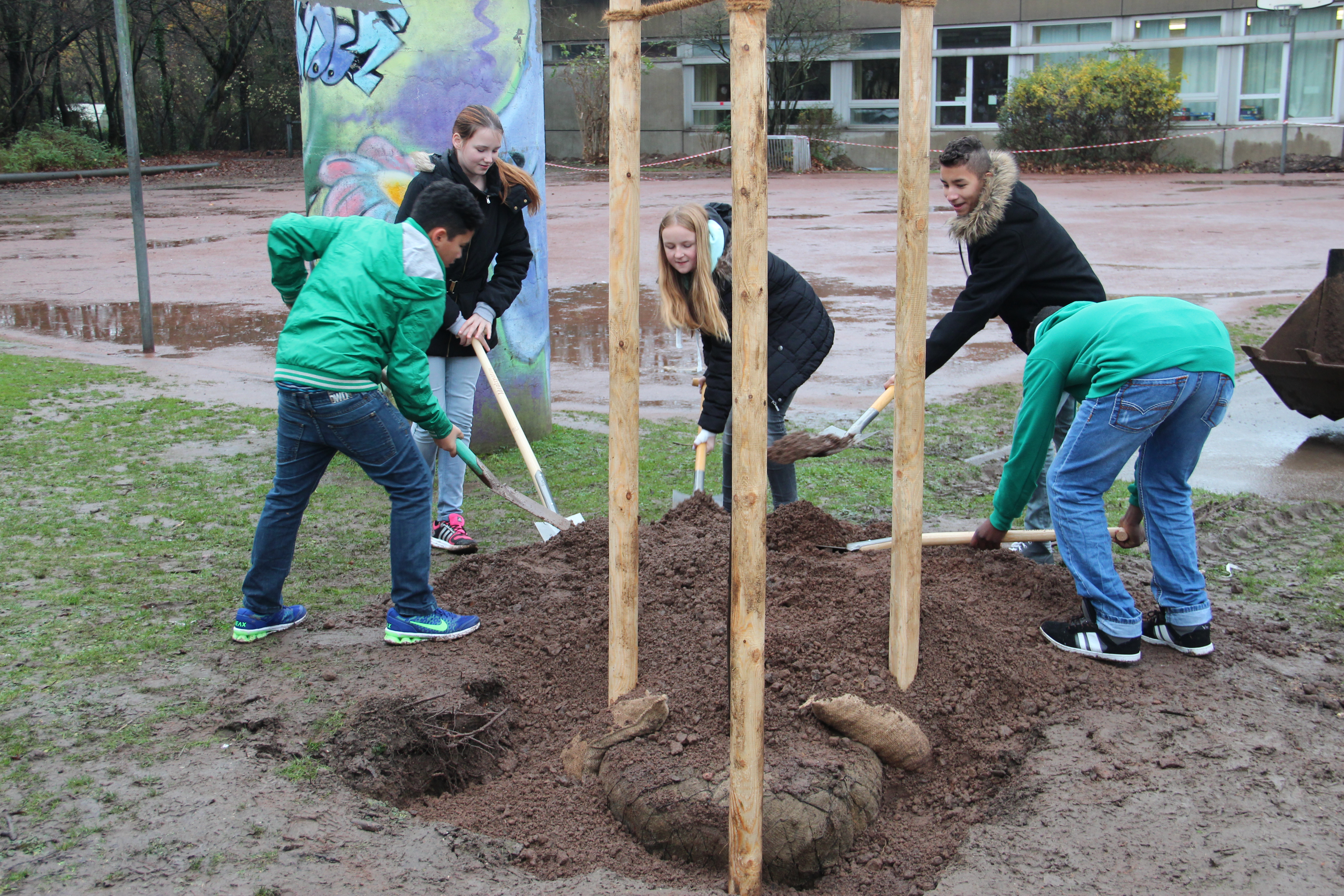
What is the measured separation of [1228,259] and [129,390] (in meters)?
11.8

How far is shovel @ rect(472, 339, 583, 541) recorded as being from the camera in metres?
4.84

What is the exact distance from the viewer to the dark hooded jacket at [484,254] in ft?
15.6

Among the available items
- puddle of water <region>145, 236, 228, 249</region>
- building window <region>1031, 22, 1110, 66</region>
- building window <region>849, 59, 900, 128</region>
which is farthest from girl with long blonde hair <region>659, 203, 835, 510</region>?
building window <region>849, 59, 900, 128</region>

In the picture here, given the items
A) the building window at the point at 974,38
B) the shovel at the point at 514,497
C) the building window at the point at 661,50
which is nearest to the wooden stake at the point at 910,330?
the shovel at the point at 514,497

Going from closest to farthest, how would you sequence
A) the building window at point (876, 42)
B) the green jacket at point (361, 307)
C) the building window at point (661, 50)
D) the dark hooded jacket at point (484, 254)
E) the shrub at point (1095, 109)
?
the green jacket at point (361, 307) < the dark hooded jacket at point (484, 254) < the shrub at point (1095, 109) < the building window at point (876, 42) < the building window at point (661, 50)

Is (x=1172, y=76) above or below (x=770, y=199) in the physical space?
above

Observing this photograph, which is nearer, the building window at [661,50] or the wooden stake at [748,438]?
the wooden stake at [748,438]

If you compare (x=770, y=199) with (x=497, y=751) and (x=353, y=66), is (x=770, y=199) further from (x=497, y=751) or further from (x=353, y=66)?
(x=497, y=751)

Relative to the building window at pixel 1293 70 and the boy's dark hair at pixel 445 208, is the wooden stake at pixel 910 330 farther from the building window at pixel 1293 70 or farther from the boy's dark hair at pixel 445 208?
the building window at pixel 1293 70

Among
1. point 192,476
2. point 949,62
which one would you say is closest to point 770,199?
point 949,62

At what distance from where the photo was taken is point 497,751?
132 inches

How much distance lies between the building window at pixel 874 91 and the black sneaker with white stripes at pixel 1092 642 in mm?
28494

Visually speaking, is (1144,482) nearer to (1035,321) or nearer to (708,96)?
(1035,321)

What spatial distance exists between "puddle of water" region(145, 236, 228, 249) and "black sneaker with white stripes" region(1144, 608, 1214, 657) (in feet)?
49.9
